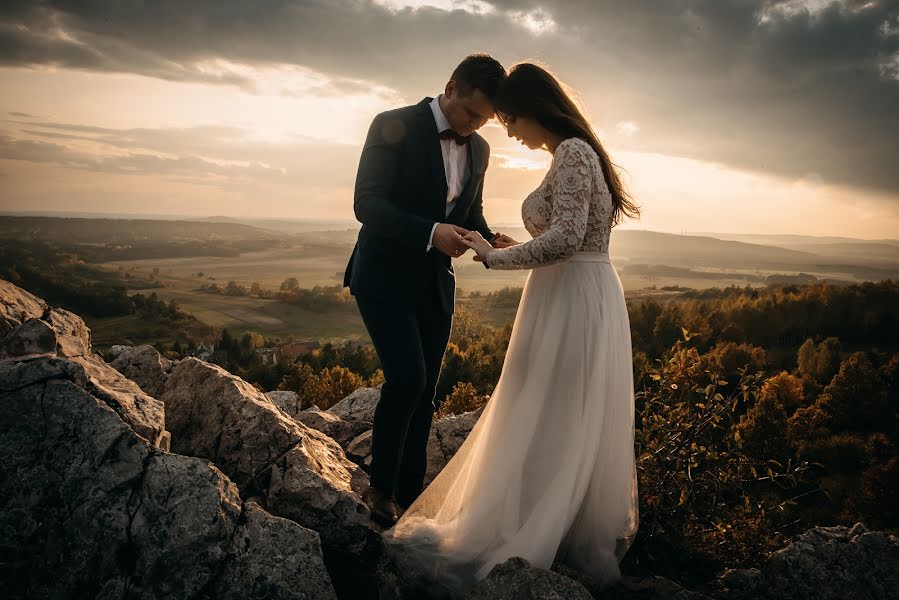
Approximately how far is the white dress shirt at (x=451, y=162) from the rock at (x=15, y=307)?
3247mm

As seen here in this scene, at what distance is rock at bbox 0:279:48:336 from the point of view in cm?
381

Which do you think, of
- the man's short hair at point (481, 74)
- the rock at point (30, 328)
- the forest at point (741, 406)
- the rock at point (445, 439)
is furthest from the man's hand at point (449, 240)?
the rock at point (30, 328)

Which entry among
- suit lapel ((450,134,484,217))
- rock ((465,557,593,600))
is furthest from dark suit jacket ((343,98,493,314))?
rock ((465,557,593,600))

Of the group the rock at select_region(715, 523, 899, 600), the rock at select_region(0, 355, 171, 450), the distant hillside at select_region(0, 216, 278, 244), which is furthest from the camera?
the distant hillside at select_region(0, 216, 278, 244)

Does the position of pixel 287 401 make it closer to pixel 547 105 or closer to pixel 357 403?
pixel 357 403

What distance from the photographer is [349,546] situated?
335cm

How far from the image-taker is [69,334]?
4.35 meters

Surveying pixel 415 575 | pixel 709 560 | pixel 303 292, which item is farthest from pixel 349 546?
pixel 303 292

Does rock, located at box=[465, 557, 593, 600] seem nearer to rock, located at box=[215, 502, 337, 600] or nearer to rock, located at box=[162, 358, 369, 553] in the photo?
rock, located at box=[215, 502, 337, 600]

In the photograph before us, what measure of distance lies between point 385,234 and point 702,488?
11.0ft

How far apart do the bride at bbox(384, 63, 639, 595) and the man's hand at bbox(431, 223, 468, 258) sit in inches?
3.3

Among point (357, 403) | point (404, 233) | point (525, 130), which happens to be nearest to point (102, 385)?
point (404, 233)

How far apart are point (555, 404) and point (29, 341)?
3514mm

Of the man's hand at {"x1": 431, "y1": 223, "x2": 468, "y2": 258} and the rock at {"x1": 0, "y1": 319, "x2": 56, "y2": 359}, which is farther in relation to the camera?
the rock at {"x1": 0, "y1": 319, "x2": 56, "y2": 359}
